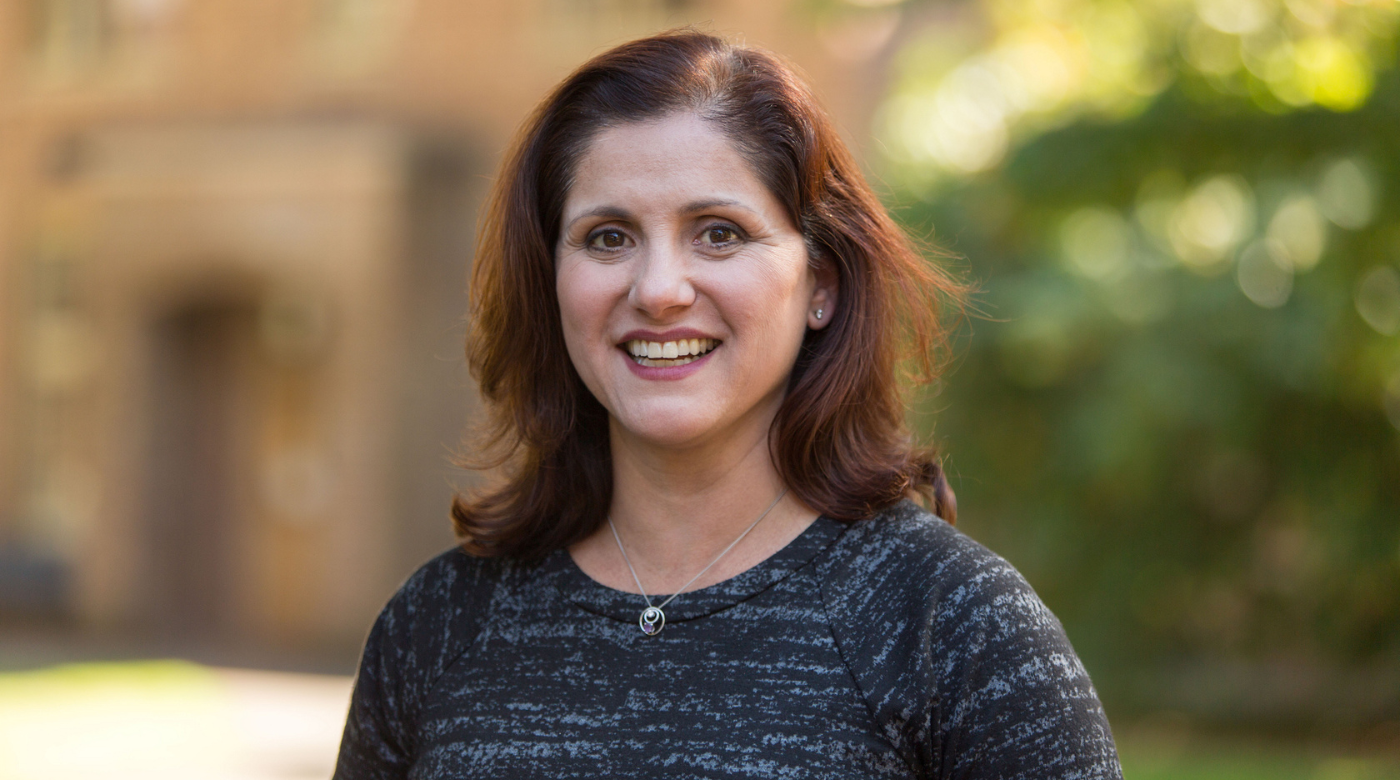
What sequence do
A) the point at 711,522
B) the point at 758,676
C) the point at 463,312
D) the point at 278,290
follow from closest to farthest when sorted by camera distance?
the point at 758,676 → the point at 711,522 → the point at 463,312 → the point at 278,290

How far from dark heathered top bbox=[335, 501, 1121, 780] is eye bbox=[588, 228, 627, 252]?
47 cm

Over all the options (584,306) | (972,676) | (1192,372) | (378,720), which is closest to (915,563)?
(972,676)

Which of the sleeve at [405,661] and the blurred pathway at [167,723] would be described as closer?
the sleeve at [405,661]

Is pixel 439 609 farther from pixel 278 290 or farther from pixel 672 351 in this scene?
pixel 278 290

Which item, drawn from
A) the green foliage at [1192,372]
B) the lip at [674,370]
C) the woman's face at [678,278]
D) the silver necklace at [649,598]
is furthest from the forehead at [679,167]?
the green foliage at [1192,372]

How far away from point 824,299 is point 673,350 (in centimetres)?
27

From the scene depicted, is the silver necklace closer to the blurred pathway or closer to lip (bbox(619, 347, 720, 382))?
lip (bbox(619, 347, 720, 382))

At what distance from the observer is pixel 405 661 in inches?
82.0

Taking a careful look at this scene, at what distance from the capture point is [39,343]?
13.4 m

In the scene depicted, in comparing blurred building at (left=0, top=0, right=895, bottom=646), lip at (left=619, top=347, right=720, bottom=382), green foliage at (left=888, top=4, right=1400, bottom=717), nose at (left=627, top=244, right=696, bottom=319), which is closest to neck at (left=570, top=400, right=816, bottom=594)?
lip at (left=619, top=347, right=720, bottom=382)

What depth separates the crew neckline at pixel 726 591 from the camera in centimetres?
192

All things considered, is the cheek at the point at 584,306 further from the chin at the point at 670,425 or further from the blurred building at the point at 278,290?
the blurred building at the point at 278,290

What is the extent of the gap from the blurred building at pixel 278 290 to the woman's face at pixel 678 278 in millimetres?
8524

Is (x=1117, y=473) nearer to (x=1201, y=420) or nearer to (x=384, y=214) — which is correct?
(x=1201, y=420)
